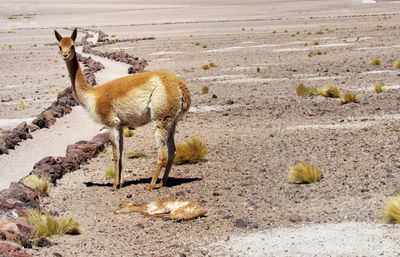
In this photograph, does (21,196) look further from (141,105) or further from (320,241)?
(320,241)

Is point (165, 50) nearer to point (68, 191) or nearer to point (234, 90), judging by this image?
point (234, 90)

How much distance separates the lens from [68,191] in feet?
36.0

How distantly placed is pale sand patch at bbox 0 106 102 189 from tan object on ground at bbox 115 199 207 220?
3098 millimetres

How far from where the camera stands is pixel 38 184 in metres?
10.5

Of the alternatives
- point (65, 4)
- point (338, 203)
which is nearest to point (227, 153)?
point (338, 203)

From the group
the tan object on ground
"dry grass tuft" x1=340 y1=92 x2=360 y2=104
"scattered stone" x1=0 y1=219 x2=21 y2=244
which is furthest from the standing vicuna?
"dry grass tuft" x1=340 y1=92 x2=360 y2=104

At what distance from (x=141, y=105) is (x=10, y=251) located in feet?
12.3

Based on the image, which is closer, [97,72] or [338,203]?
[338,203]

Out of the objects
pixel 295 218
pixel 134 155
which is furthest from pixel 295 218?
pixel 134 155

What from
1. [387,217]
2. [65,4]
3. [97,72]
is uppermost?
[387,217]

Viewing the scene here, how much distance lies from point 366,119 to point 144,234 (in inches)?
322

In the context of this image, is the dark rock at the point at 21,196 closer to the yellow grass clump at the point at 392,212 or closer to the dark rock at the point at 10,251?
the dark rock at the point at 10,251

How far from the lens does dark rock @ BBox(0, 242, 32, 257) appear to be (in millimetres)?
6951

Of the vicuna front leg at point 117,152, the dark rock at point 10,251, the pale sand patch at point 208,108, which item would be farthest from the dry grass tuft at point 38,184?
the pale sand patch at point 208,108
